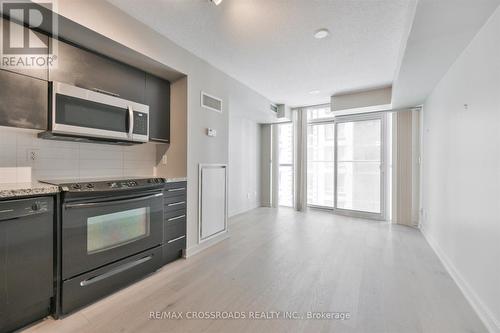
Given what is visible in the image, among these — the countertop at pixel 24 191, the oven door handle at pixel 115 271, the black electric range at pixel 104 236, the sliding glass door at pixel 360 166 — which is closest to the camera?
the countertop at pixel 24 191

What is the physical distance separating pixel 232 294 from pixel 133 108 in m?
2.17

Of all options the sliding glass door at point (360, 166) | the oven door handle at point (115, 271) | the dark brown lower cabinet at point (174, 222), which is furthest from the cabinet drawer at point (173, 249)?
the sliding glass door at point (360, 166)

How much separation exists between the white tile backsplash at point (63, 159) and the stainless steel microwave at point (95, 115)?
0.30 m

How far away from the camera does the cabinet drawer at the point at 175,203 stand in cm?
260

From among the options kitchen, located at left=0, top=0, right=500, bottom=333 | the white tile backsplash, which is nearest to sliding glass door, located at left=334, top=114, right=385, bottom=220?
kitchen, located at left=0, top=0, right=500, bottom=333

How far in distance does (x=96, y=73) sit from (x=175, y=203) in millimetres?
1586

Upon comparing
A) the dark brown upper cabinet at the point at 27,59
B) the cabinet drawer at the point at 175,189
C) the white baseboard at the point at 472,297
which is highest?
the dark brown upper cabinet at the point at 27,59

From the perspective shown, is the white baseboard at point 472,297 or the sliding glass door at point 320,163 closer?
the white baseboard at point 472,297

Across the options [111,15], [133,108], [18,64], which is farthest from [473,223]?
[18,64]

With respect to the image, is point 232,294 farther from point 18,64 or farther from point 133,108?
point 18,64

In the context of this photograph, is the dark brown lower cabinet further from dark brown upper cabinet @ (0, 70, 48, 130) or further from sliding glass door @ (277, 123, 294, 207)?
sliding glass door @ (277, 123, 294, 207)

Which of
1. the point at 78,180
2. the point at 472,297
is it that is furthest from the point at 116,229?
the point at 472,297

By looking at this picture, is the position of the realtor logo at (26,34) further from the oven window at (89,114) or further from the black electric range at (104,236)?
the black electric range at (104,236)

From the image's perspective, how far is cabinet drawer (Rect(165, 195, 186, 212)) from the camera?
2.60 meters
